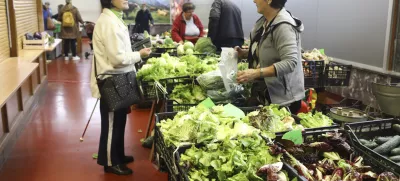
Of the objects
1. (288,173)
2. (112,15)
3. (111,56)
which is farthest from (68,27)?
(288,173)

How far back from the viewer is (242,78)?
2.53 metres

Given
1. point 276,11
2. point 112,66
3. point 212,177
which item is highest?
point 276,11

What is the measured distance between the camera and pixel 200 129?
202 cm

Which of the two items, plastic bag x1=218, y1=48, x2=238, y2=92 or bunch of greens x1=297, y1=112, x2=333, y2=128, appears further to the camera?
plastic bag x1=218, y1=48, x2=238, y2=92

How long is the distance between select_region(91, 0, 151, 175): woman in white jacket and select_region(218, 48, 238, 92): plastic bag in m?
0.74

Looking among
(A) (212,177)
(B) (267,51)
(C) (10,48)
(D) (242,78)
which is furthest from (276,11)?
(C) (10,48)

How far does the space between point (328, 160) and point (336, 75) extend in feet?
8.23

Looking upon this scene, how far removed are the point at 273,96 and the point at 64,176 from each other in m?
2.17

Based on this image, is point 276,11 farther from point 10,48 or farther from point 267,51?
point 10,48

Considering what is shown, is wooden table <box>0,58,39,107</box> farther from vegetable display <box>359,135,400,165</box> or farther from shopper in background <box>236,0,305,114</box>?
vegetable display <box>359,135,400,165</box>

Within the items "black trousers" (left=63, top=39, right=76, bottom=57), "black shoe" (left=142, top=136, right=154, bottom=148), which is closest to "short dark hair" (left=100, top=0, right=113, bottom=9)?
"black shoe" (left=142, top=136, right=154, bottom=148)

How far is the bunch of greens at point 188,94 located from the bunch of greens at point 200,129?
3.82 feet

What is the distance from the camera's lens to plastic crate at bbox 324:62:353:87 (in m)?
4.20

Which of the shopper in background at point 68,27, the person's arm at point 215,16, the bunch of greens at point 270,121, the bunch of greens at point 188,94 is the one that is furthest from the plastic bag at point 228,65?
the shopper in background at point 68,27
